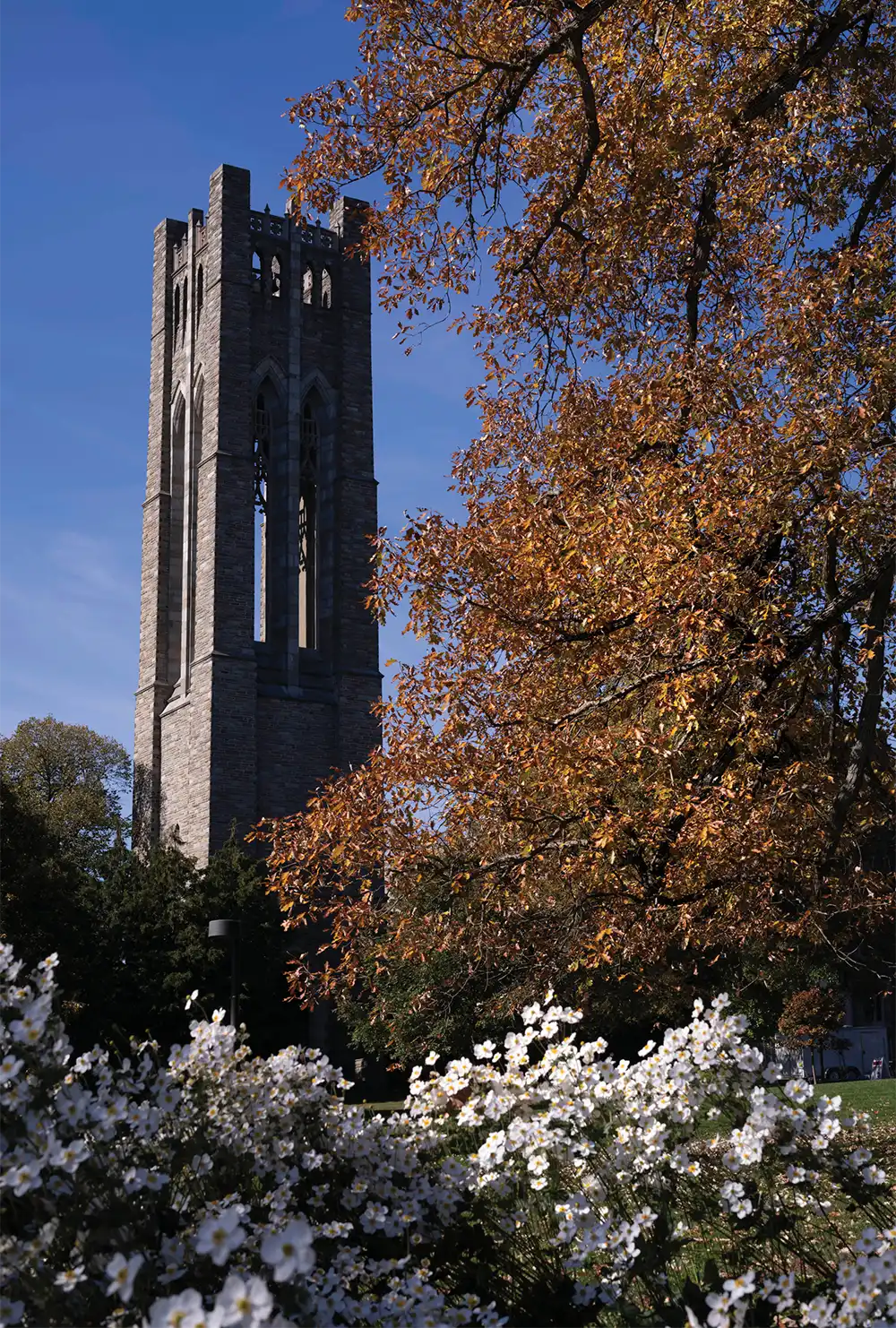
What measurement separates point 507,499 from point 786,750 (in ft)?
9.95

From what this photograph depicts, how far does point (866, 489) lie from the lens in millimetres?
9508

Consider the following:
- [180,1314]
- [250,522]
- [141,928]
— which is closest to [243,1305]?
[180,1314]

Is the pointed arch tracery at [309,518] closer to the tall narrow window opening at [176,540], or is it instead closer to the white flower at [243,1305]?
the tall narrow window opening at [176,540]

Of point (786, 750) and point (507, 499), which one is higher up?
point (507, 499)

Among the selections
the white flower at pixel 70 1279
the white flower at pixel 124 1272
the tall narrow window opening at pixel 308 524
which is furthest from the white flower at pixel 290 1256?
the tall narrow window opening at pixel 308 524

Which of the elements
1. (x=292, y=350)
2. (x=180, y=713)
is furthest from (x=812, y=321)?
(x=292, y=350)

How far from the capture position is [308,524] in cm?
4975

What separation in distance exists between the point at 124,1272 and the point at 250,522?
144 ft

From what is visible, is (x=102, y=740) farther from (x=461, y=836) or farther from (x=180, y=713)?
(x=461, y=836)

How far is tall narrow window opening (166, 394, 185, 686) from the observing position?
158 ft

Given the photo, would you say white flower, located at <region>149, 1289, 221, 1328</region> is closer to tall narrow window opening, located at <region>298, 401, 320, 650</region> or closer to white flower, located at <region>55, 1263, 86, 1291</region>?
white flower, located at <region>55, 1263, 86, 1291</region>

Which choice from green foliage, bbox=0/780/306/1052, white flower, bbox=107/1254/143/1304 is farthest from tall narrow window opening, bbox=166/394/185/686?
white flower, bbox=107/1254/143/1304

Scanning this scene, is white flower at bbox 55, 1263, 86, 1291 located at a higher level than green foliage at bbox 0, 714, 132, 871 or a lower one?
lower

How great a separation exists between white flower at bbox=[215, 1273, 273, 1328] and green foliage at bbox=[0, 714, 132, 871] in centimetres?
4433
